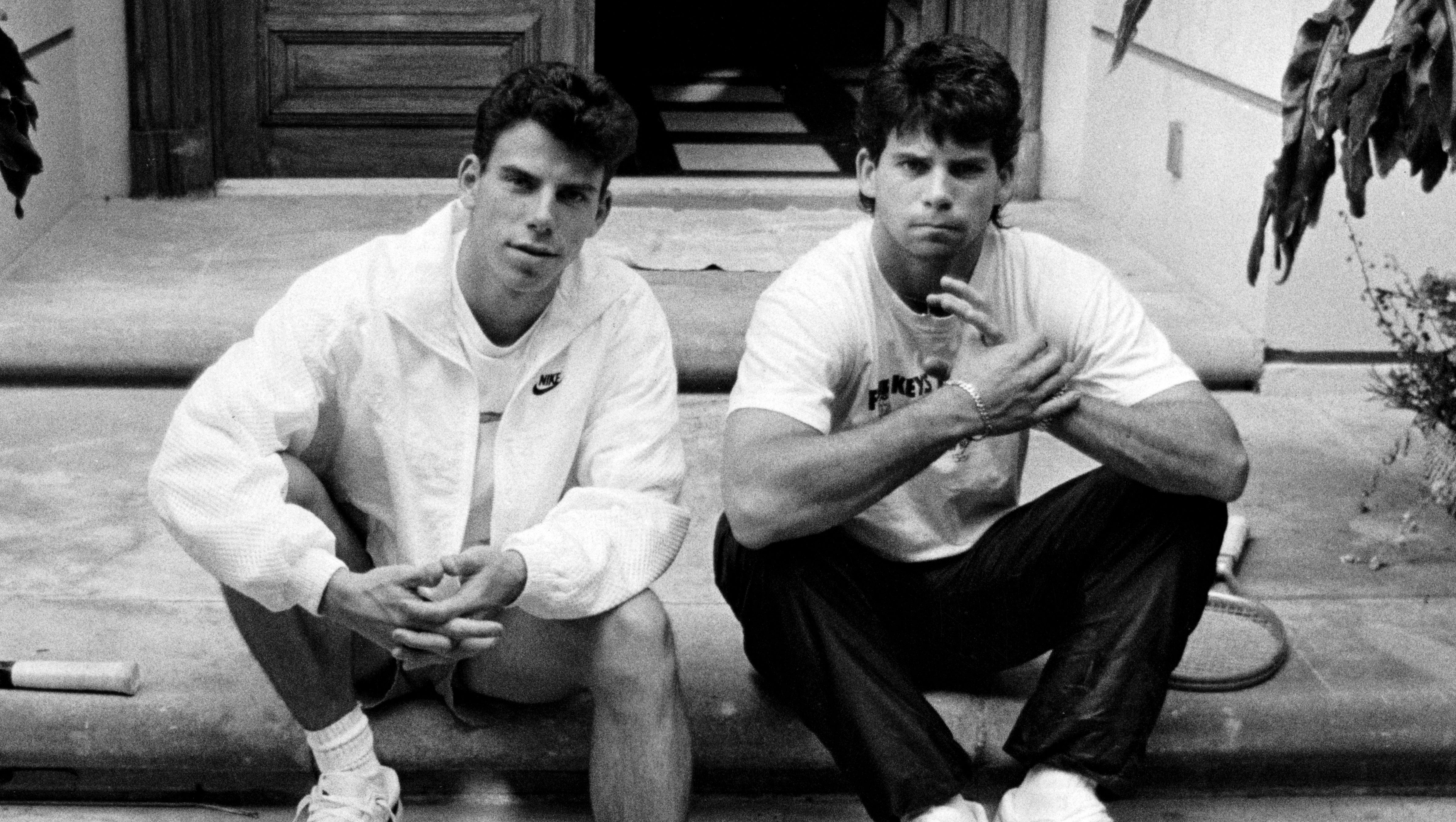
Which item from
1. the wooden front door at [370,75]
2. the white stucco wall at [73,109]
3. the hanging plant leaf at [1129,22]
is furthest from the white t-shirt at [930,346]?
the wooden front door at [370,75]

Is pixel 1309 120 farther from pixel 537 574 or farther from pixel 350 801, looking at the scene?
pixel 350 801

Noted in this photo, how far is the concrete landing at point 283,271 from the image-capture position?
4.43 meters

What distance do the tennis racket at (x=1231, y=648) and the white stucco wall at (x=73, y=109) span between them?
313 centimetres

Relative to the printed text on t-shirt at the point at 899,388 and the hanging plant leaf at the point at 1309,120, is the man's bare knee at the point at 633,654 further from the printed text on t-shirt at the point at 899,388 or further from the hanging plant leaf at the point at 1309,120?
the hanging plant leaf at the point at 1309,120

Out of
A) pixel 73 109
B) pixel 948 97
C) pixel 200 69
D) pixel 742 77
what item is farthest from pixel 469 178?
pixel 742 77

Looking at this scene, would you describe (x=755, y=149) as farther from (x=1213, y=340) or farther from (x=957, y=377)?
(x=957, y=377)

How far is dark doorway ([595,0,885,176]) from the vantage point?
21.4 feet

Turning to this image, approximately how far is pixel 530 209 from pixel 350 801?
2.67 feet

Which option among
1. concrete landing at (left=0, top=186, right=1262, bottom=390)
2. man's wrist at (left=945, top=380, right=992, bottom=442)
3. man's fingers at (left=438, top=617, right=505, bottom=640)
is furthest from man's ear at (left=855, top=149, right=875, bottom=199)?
concrete landing at (left=0, top=186, right=1262, bottom=390)

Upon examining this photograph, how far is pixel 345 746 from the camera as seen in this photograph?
271 centimetres

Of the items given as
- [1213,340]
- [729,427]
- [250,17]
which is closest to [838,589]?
[729,427]

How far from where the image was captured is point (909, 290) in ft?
9.14

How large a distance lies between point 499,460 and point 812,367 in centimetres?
44

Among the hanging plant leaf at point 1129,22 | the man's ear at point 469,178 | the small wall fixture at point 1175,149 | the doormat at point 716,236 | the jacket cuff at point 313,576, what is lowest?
the doormat at point 716,236
